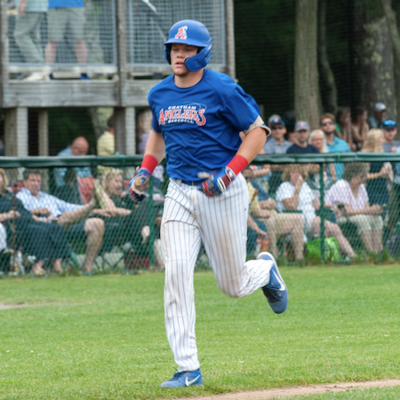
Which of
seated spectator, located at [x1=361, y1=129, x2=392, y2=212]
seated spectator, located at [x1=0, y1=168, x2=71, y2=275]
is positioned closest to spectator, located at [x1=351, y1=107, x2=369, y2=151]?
seated spectator, located at [x1=361, y1=129, x2=392, y2=212]

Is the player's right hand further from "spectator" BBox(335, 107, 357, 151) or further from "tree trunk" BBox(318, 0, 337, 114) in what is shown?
"tree trunk" BBox(318, 0, 337, 114)

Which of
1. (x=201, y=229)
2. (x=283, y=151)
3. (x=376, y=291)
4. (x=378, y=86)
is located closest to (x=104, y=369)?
(x=201, y=229)

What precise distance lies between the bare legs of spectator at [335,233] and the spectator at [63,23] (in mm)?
4160

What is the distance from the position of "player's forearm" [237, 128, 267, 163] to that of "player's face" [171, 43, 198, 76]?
0.51m

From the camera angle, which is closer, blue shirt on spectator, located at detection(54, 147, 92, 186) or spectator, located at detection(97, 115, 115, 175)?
blue shirt on spectator, located at detection(54, 147, 92, 186)

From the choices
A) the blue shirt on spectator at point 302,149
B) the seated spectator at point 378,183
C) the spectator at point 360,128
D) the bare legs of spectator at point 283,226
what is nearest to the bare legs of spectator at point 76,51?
the blue shirt on spectator at point 302,149

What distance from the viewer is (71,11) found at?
38.9ft

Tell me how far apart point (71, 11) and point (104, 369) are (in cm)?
759

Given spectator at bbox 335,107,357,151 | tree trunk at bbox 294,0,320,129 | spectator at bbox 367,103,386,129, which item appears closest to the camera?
spectator at bbox 335,107,357,151

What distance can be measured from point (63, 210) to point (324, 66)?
37.5 feet

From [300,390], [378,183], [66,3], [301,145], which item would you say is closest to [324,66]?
Answer: [301,145]

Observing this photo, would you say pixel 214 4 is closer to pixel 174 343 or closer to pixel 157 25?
pixel 157 25

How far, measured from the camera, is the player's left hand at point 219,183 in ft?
14.8

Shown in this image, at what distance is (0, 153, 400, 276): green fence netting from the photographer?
10.2 metres
